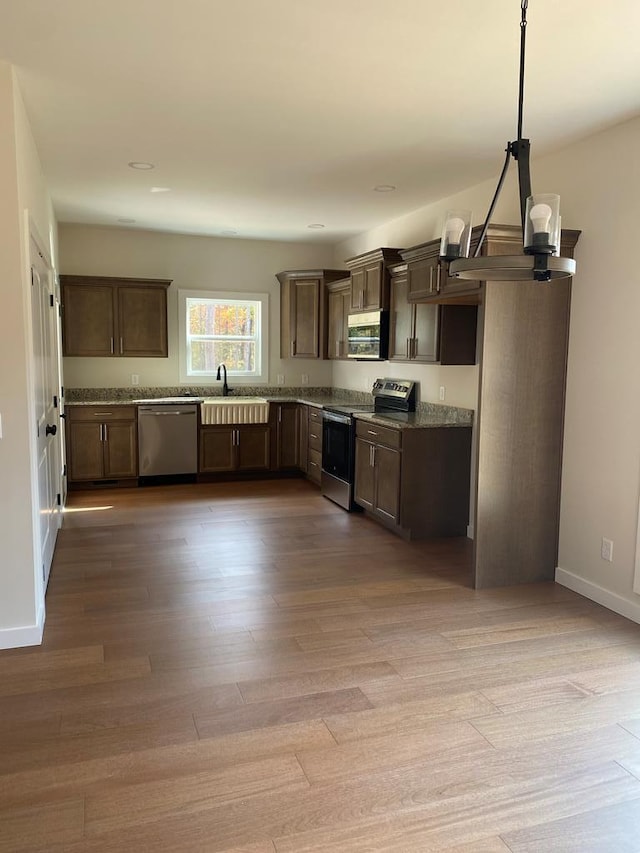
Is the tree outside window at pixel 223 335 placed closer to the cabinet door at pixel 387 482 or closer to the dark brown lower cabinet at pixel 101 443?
the dark brown lower cabinet at pixel 101 443

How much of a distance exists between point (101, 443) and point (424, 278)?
3776 millimetres

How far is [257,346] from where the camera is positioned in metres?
7.83

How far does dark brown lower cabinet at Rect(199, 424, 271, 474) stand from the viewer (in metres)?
7.09

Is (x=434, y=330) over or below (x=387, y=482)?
over

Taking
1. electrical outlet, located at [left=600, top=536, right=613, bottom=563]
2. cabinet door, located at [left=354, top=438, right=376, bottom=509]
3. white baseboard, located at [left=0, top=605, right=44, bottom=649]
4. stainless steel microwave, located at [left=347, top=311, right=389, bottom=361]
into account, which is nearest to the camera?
white baseboard, located at [left=0, top=605, right=44, bottom=649]

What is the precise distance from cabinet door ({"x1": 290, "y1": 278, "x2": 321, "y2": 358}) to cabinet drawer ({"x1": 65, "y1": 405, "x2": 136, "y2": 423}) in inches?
79.8

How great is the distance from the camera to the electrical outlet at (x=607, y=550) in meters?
3.79

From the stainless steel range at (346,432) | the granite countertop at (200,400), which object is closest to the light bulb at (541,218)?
the stainless steel range at (346,432)

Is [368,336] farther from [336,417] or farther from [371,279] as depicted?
[336,417]

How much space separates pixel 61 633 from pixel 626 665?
9.34ft

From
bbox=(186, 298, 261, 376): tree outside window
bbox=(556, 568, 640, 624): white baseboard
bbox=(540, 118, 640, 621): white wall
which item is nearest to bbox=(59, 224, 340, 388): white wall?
bbox=(186, 298, 261, 376): tree outside window

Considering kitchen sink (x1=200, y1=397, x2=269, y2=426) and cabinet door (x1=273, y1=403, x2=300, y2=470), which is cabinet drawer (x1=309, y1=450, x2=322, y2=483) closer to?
cabinet door (x1=273, y1=403, x2=300, y2=470)

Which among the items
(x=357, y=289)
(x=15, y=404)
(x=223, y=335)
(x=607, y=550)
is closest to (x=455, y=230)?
(x=15, y=404)

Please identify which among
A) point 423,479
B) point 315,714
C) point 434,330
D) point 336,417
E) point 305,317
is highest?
point 305,317
